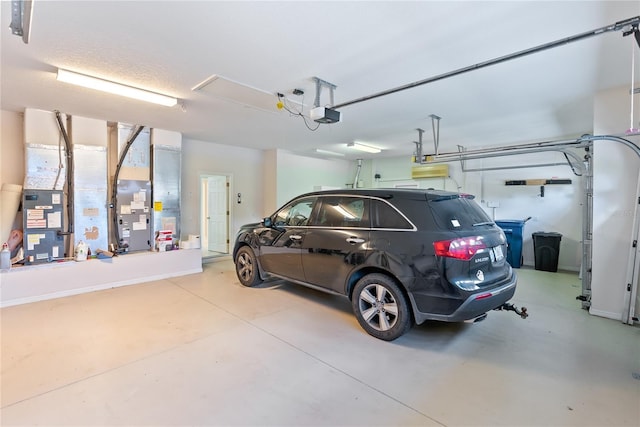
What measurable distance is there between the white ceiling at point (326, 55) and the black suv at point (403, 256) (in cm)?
132

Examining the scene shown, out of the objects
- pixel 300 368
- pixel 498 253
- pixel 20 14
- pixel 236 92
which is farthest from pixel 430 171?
pixel 20 14

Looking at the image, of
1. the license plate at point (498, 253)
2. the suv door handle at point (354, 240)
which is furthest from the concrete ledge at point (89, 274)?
the license plate at point (498, 253)

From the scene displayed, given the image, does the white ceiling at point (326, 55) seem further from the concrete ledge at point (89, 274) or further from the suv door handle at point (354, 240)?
the concrete ledge at point (89, 274)

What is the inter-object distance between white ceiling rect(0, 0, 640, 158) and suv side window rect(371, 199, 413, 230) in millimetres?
1361

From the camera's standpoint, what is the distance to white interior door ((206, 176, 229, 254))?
7512 millimetres

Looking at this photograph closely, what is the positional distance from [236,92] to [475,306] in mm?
3422

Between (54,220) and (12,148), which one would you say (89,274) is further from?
(12,148)

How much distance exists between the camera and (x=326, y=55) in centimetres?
263

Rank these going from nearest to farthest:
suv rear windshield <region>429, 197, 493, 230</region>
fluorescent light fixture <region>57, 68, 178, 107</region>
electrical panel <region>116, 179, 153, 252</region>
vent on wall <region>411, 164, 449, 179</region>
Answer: suv rear windshield <region>429, 197, 493, 230</region> < fluorescent light fixture <region>57, 68, 178, 107</region> < electrical panel <region>116, 179, 153, 252</region> < vent on wall <region>411, 164, 449, 179</region>

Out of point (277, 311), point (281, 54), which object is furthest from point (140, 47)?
point (277, 311)

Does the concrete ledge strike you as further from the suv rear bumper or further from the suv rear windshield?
the suv rear windshield

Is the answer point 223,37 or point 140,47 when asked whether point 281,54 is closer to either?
point 223,37

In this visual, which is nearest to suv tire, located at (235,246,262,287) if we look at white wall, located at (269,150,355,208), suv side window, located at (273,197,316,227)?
→ suv side window, located at (273,197,316,227)

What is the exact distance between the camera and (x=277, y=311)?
3.64 metres
